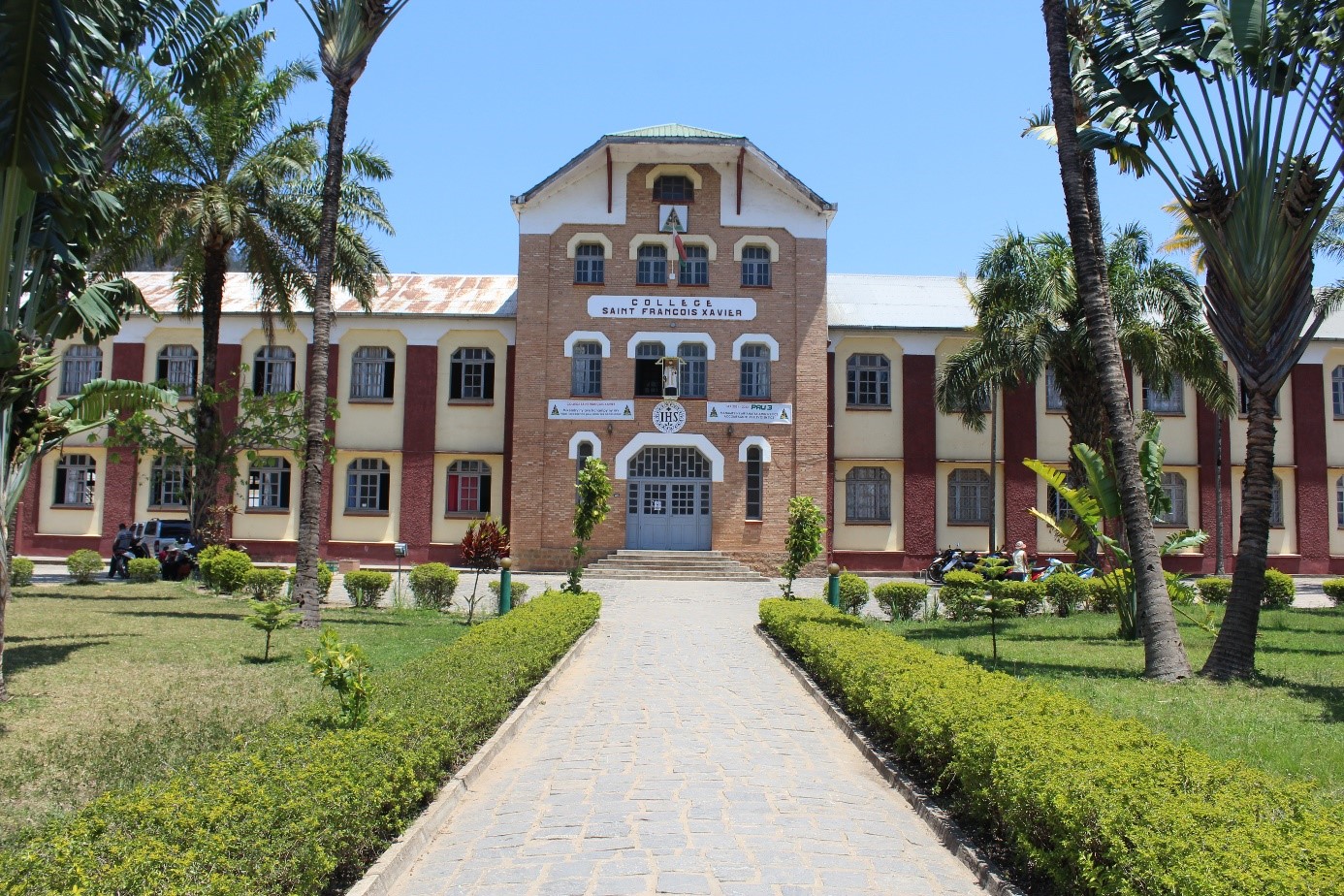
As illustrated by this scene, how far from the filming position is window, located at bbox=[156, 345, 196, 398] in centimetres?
3212

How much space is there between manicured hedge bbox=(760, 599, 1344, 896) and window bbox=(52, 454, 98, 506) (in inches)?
1179

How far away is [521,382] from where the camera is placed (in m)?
29.4

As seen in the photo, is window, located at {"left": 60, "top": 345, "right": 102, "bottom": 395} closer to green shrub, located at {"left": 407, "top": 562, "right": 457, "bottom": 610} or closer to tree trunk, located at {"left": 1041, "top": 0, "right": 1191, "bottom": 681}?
green shrub, located at {"left": 407, "top": 562, "right": 457, "bottom": 610}

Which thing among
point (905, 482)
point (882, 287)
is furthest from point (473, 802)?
point (882, 287)

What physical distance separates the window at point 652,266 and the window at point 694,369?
2.01 m

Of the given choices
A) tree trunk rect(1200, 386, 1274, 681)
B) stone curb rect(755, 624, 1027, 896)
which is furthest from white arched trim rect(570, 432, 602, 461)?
tree trunk rect(1200, 386, 1274, 681)

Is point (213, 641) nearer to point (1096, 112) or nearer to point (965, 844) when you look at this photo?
point (965, 844)

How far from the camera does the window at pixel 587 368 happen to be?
1166 inches

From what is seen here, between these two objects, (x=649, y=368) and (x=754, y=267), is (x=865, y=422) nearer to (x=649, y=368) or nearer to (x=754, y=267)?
(x=754, y=267)

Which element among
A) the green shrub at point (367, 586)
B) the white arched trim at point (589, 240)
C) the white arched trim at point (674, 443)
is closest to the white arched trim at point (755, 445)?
the white arched trim at point (674, 443)

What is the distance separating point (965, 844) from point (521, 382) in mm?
24063

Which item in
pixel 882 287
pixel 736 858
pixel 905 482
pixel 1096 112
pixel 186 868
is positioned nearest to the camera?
pixel 186 868

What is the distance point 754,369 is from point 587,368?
4.67 metres

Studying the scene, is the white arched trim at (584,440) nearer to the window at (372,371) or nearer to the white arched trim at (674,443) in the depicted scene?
the white arched trim at (674,443)
